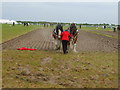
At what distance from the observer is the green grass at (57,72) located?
392 inches

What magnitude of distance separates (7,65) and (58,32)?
7292mm

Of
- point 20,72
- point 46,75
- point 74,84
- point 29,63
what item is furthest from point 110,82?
point 29,63

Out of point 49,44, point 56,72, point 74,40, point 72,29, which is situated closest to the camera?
point 56,72

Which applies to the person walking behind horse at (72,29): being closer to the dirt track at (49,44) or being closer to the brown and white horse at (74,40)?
the brown and white horse at (74,40)

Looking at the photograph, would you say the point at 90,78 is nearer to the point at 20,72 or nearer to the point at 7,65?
the point at 20,72

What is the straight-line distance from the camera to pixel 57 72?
11.9 m

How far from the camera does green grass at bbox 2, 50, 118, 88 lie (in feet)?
32.6

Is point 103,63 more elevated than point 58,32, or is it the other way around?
point 58,32

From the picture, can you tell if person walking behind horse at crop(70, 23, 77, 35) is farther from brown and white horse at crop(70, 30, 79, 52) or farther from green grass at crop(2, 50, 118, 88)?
green grass at crop(2, 50, 118, 88)

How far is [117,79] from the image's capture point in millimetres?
11117

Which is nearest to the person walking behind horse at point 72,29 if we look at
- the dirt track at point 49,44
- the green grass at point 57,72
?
the dirt track at point 49,44

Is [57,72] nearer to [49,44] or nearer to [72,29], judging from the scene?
[72,29]

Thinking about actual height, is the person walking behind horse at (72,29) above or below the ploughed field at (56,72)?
above

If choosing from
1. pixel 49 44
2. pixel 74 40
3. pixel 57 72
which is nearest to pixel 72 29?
pixel 74 40
